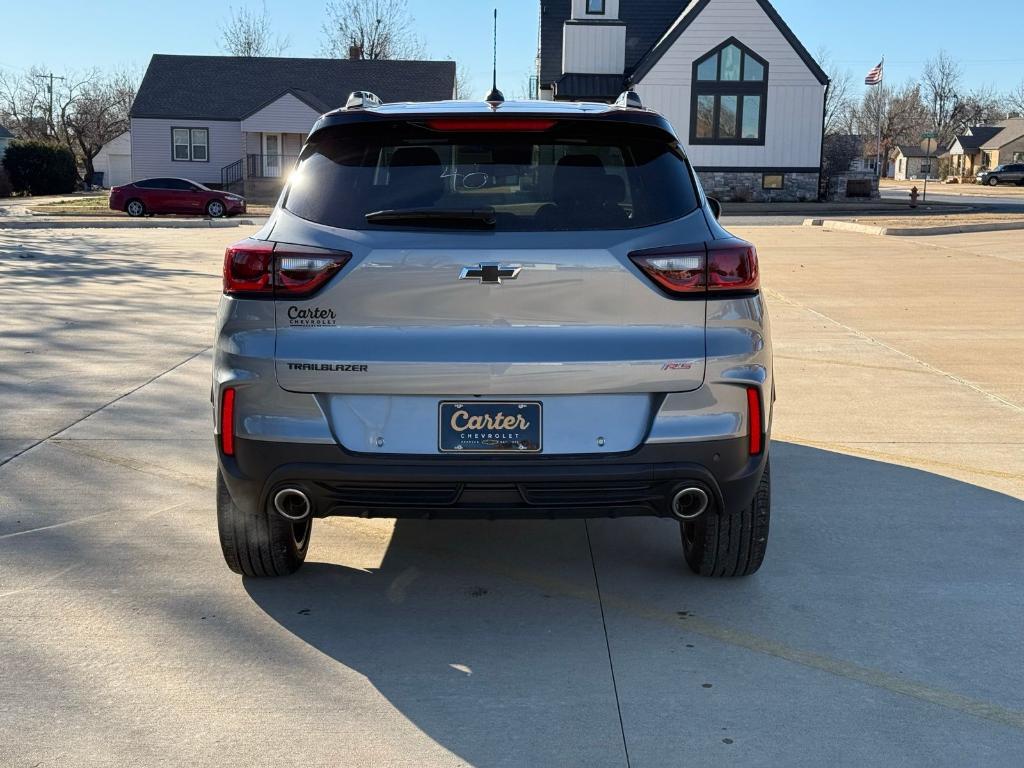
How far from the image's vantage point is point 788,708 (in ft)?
12.1

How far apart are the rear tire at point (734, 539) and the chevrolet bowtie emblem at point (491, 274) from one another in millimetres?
1267

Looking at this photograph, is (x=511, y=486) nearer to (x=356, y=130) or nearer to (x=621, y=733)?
(x=621, y=733)

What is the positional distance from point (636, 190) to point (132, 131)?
54935 mm

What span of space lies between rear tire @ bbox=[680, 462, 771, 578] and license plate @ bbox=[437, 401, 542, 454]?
0.93m

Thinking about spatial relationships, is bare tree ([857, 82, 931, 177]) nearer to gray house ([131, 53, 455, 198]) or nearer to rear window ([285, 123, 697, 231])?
gray house ([131, 53, 455, 198])

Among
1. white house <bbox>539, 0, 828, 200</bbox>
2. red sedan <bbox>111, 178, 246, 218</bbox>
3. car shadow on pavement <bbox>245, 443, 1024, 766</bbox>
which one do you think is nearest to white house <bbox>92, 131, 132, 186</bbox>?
white house <bbox>539, 0, 828, 200</bbox>

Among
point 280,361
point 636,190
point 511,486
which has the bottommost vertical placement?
point 511,486

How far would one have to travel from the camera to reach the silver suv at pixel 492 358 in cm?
397

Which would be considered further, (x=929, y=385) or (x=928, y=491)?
(x=929, y=385)

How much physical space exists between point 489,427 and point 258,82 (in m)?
56.5

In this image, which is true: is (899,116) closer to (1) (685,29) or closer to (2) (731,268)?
(1) (685,29)

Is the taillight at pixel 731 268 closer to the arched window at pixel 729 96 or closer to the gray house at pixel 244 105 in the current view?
the arched window at pixel 729 96

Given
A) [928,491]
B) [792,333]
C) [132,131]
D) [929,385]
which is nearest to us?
[928,491]

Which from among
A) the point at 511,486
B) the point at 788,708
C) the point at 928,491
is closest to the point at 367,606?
the point at 511,486
